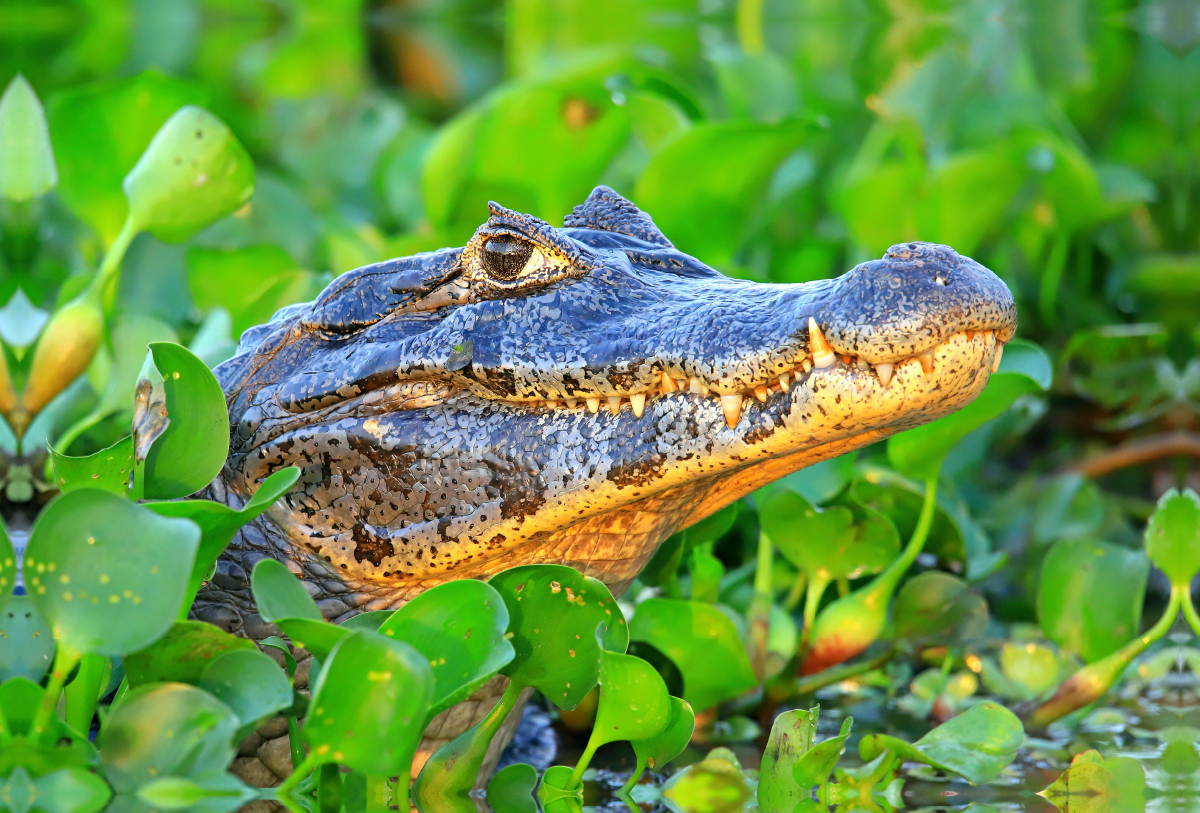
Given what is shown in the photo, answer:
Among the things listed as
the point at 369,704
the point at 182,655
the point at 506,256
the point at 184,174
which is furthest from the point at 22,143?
the point at 369,704

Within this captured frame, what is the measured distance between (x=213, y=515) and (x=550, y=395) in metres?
0.65

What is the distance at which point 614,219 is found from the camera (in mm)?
2830

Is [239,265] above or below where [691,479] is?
below

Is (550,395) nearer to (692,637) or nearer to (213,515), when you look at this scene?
(213,515)

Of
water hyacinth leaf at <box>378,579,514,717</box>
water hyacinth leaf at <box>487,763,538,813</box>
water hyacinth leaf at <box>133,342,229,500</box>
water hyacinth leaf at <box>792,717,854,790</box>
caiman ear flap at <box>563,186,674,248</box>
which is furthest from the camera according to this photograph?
caiman ear flap at <box>563,186,674,248</box>

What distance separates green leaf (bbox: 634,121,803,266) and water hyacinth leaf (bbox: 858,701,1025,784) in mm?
1932

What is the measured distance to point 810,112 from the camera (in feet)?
19.1

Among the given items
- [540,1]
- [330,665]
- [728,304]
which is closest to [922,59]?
[728,304]

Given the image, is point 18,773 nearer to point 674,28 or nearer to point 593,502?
point 593,502

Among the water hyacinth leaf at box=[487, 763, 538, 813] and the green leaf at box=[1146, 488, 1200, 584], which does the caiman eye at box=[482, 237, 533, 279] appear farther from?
the green leaf at box=[1146, 488, 1200, 584]

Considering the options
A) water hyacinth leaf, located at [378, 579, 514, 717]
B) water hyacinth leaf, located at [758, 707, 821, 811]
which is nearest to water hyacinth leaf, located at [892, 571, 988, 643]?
Answer: water hyacinth leaf, located at [758, 707, 821, 811]

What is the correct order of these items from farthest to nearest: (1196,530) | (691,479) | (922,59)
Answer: (922,59) → (1196,530) → (691,479)

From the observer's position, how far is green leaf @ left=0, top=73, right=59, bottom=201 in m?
3.52

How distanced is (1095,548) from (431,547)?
79.6 inches
